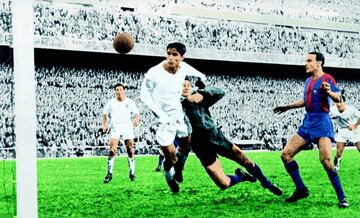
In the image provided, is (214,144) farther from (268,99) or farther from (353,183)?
(353,183)

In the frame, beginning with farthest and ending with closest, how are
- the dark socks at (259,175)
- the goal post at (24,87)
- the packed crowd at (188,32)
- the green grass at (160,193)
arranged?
the dark socks at (259,175), the packed crowd at (188,32), the green grass at (160,193), the goal post at (24,87)

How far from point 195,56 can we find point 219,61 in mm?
279

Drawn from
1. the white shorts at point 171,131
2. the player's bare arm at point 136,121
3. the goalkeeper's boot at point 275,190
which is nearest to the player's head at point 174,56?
the white shorts at point 171,131

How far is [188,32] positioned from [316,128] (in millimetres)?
1115

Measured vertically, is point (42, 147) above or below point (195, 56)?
below

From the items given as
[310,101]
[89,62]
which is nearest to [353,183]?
[310,101]

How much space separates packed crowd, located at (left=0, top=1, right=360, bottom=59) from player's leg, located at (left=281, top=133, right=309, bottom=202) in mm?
703

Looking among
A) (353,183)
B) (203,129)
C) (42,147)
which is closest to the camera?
(42,147)

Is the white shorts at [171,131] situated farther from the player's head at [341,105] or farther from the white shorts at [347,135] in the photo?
the white shorts at [347,135]

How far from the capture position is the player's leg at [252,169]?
4.12 metres

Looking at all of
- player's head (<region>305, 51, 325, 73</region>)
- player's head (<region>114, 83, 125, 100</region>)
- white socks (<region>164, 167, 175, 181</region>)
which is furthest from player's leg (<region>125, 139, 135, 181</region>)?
player's head (<region>305, 51, 325, 73</region>)

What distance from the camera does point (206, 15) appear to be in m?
4.12

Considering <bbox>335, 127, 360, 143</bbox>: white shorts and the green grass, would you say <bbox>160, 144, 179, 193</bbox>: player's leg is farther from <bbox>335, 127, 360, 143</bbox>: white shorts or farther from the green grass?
<bbox>335, 127, 360, 143</bbox>: white shorts

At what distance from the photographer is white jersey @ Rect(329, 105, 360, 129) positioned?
14.3 feet
